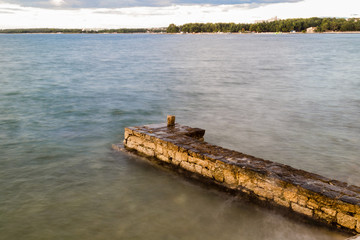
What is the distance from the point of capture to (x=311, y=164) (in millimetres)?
9516

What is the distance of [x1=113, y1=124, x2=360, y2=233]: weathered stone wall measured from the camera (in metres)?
6.01

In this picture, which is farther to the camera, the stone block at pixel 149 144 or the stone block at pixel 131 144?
the stone block at pixel 131 144

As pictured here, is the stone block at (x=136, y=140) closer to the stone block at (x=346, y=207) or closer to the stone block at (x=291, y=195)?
the stone block at (x=291, y=195)

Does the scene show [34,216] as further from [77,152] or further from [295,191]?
[295,191]

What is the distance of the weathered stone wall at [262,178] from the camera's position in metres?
6.01

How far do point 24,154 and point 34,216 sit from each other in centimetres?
410

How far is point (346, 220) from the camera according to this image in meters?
5.89

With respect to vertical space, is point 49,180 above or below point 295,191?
below

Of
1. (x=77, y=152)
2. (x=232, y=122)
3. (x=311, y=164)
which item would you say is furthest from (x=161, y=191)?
(x=232, y=122)

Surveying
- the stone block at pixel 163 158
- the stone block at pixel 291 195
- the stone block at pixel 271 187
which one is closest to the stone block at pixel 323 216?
the stone block at pixel 291 195

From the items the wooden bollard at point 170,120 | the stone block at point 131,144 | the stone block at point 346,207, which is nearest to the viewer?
the stone block at point 346,207

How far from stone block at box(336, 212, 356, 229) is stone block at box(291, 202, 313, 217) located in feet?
1.67

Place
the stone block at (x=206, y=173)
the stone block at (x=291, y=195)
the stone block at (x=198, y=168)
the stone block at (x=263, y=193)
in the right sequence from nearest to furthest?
the stone block at (x=291, y=195) < the stone block at (x=263, y=193) < the stone block at (x=206, y=173) < the stone block at (x=198, y=168)

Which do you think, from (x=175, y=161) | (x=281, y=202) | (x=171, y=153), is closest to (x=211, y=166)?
(x=175, y=161)
